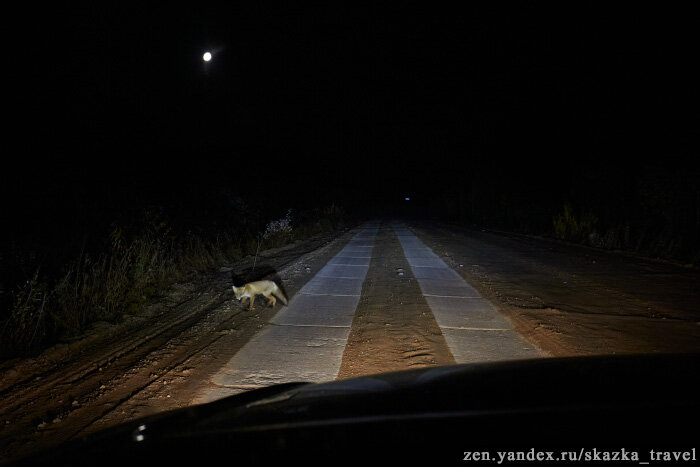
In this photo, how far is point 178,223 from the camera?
12.8 metres

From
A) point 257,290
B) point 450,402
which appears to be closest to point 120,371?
point 257,290

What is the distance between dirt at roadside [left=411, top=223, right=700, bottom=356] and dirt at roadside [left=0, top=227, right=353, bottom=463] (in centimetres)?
405

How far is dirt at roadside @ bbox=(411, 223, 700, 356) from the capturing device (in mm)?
4617

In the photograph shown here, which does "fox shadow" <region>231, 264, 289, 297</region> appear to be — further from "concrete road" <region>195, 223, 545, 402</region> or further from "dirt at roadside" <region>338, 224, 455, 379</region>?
"dirt at roadside" <region>338, 224, 455, 379</region>

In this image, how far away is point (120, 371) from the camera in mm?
3957

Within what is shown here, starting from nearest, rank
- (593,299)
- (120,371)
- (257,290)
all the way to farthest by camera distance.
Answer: (120,371) < (257,290) < (593,299)

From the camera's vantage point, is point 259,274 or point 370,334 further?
point 259,274

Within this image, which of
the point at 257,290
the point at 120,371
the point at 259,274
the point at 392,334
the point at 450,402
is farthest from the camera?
the point at 259,274

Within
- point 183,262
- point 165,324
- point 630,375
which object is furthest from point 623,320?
point 183,262

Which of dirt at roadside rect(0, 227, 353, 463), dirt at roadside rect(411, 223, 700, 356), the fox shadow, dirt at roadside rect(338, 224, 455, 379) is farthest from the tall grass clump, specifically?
dirt at roadside rect(411, 223, 700, 356)

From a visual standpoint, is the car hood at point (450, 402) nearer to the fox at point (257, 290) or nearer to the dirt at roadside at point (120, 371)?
the dirt at roadside at point (120, 371)

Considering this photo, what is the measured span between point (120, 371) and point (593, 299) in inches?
299

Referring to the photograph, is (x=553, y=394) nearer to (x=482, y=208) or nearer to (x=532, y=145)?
(x=532, y=145)

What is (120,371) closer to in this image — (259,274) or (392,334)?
(392,334)
